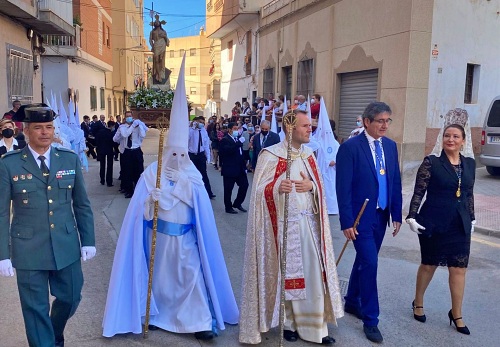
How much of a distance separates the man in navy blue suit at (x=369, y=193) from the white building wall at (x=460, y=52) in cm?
937

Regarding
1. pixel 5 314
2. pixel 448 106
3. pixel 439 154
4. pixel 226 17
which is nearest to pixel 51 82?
pixel 226 17

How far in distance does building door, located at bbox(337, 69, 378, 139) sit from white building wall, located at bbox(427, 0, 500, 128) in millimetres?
1881

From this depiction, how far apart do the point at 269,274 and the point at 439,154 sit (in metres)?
1.92

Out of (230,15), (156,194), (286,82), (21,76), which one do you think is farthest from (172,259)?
(230,15)

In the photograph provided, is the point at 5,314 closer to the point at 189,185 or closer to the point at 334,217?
the point at 189,185

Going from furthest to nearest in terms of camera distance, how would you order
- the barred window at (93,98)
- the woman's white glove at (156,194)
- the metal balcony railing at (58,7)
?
the barred window at (93,98) → the metal balcony railing at (58,7) → the woman's white glove at (156,194)

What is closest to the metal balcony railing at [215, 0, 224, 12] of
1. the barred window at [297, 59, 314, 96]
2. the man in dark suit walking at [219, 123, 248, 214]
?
the barred window at [297, 59, 314, 96]

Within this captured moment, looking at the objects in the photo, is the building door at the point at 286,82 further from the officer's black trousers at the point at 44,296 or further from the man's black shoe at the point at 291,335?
the officer's black trousers at the point at 44,296

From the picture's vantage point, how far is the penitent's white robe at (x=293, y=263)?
163 inches

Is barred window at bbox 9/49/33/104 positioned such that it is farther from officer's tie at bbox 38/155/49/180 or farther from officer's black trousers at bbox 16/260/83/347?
officer's black trousers at bbox 16/260/83/347

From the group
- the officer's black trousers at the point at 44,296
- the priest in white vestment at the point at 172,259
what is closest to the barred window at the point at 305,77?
the priest in white vestment at the point at 172,259

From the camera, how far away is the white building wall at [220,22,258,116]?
2645cm

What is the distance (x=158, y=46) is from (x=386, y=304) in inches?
593

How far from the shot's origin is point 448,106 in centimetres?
1345
